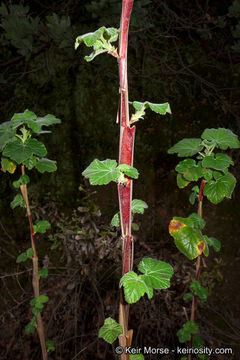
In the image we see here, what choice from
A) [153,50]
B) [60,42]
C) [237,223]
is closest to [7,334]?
[237,223]

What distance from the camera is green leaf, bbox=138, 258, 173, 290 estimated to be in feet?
2.13

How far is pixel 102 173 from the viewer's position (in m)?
0.63

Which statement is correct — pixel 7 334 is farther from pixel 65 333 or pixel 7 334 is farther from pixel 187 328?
pixel 187 328

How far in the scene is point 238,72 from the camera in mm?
2131

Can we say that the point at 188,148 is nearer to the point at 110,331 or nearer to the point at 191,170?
the point at 191,170

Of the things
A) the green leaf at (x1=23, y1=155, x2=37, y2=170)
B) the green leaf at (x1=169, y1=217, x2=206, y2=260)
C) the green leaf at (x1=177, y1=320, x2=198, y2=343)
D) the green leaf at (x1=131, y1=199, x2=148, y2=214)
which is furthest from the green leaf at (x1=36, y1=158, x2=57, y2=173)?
the green leaf at (x1=177, y1=320, x2=198, y2=343)

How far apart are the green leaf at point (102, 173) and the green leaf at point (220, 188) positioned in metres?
0.44

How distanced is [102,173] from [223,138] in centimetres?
57

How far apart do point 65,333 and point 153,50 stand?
7.44ft

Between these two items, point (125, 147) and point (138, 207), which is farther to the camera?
point (138, 207)

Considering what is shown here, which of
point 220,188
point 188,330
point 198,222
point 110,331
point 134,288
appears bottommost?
point 188,330

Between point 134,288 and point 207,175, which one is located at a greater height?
point 207,175

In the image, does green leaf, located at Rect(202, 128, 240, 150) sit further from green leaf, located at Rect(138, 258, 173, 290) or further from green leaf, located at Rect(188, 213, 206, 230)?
green leaf, located at Rect(138, 258, 173, 290)

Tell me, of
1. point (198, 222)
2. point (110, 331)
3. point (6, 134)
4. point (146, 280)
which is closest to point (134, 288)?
point (146, 280)
